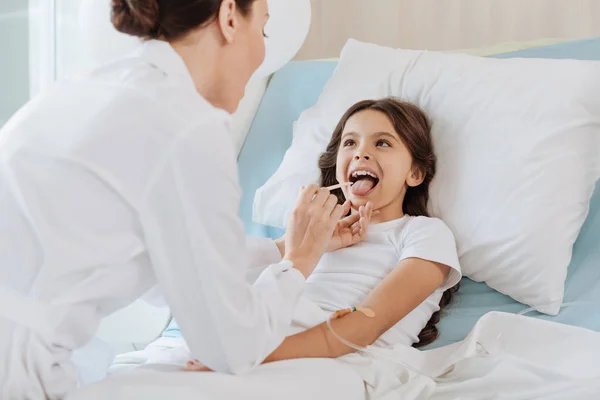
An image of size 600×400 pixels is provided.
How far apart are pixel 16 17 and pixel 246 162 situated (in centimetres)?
62

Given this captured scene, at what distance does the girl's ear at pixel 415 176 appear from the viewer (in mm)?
1541

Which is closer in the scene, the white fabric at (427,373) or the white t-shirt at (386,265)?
the white fabric at (427,373)

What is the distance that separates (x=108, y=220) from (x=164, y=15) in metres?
0.27

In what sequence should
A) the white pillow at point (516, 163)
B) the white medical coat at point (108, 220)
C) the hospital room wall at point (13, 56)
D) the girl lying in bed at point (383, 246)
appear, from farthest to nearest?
the hospital room wall at point (13, 56), the white pillow at point (516, 163), the girl lying in bed at point (383, 246), the white medical coat at point (108, 220)

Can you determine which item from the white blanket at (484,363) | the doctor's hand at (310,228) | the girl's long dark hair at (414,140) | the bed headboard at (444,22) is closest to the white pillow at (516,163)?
the girl's long dark hair at (414,140)

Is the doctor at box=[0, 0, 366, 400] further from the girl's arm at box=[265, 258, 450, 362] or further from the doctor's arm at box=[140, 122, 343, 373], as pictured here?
the girl's arm at box=[265, 258, 450, 362]

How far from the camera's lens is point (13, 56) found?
1.72m

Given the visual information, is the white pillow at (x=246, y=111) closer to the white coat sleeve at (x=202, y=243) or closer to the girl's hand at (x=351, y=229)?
the girl's hand at (x=351, y=229)

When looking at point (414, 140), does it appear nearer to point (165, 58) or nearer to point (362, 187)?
point (362, 187)

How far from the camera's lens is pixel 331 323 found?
4.09 ft

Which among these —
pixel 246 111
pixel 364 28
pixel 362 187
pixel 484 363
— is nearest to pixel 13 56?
pixel 246 111

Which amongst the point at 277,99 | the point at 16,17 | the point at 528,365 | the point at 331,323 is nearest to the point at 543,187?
the point at 528,365

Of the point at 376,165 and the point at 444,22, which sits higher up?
the point at 444,22

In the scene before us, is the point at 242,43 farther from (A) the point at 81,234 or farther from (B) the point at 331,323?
(B) the point at 331,323
